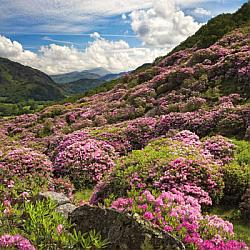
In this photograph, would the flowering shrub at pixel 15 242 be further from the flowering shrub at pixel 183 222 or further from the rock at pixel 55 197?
the rock at pixel 55 197

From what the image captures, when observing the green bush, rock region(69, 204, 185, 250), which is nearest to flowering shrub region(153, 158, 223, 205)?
the green bush

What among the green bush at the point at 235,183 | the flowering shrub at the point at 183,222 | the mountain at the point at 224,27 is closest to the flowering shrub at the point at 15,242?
the flowering shrub at the point at 183,222

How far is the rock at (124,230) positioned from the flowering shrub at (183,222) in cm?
41

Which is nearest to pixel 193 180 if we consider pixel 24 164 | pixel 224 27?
pixel 24 164

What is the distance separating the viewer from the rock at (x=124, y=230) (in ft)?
22.8

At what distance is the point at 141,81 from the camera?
40.6m

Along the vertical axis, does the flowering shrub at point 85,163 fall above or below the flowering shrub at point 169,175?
below

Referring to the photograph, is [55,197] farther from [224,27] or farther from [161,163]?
[224,27]

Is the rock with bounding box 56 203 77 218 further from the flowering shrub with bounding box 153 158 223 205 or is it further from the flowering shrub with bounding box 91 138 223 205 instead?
the flowering shrub with bounding box 153 158 223 205

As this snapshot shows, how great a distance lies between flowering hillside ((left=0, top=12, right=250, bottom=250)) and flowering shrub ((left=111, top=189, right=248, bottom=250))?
26mm

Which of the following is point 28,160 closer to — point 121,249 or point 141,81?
point 121,249

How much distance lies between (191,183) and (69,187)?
648 cm

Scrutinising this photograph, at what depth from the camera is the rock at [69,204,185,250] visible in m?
6.96

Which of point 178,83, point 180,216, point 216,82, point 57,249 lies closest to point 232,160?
point 180,216
